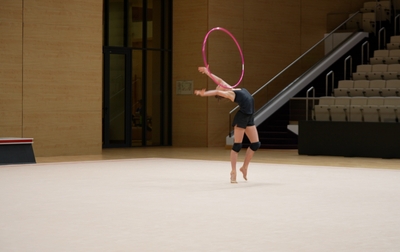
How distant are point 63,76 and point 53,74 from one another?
13.1 inches

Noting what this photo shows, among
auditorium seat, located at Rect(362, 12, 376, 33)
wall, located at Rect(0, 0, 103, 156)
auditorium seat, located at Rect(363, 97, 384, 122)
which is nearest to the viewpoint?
wall, located at Rect(0, 0, 103, 156)

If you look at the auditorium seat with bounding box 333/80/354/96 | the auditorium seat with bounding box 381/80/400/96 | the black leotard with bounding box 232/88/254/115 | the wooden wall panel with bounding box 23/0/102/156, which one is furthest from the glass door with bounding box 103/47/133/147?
the black leotard with bounding box 232/88/254/115

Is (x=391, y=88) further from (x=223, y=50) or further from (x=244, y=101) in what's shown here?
(x=244, y=101)

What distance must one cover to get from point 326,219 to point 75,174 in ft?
23.2

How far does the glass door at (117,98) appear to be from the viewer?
2372 cm

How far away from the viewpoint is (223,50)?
81.8 ft

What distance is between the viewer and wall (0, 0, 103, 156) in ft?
62.3

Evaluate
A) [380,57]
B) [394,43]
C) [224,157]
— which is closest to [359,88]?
[380,57]

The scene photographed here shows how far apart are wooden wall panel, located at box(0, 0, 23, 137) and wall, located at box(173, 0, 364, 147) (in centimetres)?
716

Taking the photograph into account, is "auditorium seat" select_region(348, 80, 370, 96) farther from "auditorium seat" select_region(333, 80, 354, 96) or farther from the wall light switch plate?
the wall light switch plate

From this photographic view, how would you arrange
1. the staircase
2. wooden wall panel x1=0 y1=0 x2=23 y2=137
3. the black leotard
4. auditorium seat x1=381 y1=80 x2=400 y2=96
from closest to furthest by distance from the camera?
the black leotard < wooden wall panel x1=0 y1=0 x2=23 y2=137 < auditorium seat x1=381 y1=80 x2=400 y2=96 < the staircase

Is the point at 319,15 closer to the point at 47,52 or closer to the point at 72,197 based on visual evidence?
the point at 47,52

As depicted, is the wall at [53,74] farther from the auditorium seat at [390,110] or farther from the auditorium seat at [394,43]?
the auditorium seat at [394,43]

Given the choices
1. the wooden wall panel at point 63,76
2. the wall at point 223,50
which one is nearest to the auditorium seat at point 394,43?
the wall at point 223,50
